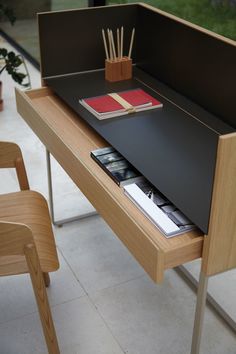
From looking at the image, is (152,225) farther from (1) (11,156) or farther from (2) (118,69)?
(2) (118,69)

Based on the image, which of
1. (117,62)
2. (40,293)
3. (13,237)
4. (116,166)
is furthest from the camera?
(117,62)

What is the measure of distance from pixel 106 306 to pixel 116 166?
64 centimetres

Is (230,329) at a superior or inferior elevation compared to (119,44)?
inferior

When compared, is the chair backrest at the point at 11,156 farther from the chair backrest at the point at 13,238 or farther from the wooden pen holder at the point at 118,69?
the wooden pen holder at the point at 118,69

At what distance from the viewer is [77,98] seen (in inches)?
80.4

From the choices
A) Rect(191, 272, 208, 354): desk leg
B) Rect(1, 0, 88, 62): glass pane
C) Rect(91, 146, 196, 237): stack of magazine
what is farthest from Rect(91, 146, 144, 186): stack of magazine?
Rect(1, 0, 88, 62): glass pane

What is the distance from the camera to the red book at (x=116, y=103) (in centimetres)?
188

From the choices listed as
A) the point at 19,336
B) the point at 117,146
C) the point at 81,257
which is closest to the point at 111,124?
the point at 117,146

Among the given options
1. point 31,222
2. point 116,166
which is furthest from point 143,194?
point 31,222

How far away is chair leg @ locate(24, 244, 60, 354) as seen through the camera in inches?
53.9

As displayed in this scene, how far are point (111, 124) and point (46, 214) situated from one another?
40cm

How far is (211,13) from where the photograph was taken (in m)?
2.37

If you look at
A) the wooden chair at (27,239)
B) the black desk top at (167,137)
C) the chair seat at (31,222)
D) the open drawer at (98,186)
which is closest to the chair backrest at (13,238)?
the wooden chair at (27,239)

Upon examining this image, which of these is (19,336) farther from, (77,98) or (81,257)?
(77,98)
